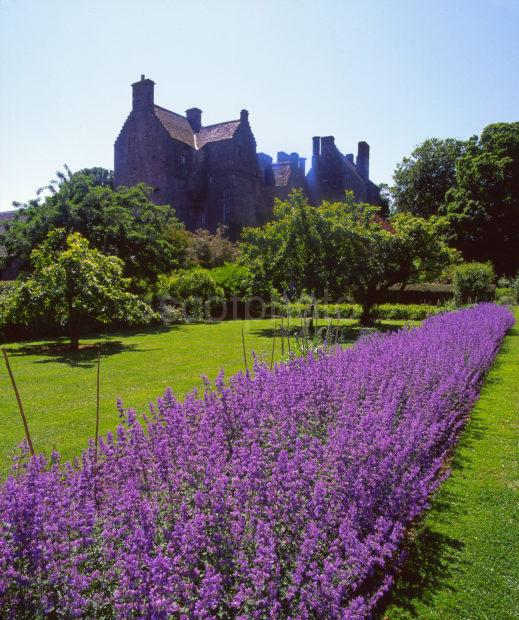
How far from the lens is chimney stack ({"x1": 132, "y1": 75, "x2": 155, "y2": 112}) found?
36844 millimetres

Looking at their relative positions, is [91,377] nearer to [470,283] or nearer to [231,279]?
[231,279]

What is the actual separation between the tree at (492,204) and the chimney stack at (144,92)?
25.3m

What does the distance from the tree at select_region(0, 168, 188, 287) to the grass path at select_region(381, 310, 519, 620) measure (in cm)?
1754

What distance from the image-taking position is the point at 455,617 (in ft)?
10.2

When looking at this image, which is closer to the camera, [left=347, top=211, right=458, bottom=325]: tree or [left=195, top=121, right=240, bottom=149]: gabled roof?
[left=347, top=211, right=458, bottom=325]: tree

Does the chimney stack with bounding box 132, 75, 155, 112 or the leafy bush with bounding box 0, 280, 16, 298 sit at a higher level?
the chimney stack with bounding box 132, 75, 155, 112

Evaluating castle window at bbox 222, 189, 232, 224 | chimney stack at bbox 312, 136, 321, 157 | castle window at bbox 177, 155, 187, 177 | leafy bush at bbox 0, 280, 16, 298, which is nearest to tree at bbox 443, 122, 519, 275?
chimney stack at bbox 312, 136, 321, 157

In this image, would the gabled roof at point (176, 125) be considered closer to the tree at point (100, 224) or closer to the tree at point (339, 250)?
the tree at point (100, 224)

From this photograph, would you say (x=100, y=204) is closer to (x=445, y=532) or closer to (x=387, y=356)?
(x=387, y=356)

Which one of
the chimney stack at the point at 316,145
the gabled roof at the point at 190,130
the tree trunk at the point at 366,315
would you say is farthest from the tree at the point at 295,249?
the chimney stack at the point at 316,145

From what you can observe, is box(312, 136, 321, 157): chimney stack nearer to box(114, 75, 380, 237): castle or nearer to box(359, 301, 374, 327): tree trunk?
box(114, 75, 380, 237): castle

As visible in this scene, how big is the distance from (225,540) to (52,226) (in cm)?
1860

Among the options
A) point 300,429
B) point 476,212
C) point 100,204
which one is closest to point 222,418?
point 300,429

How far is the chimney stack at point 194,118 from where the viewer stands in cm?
4188
